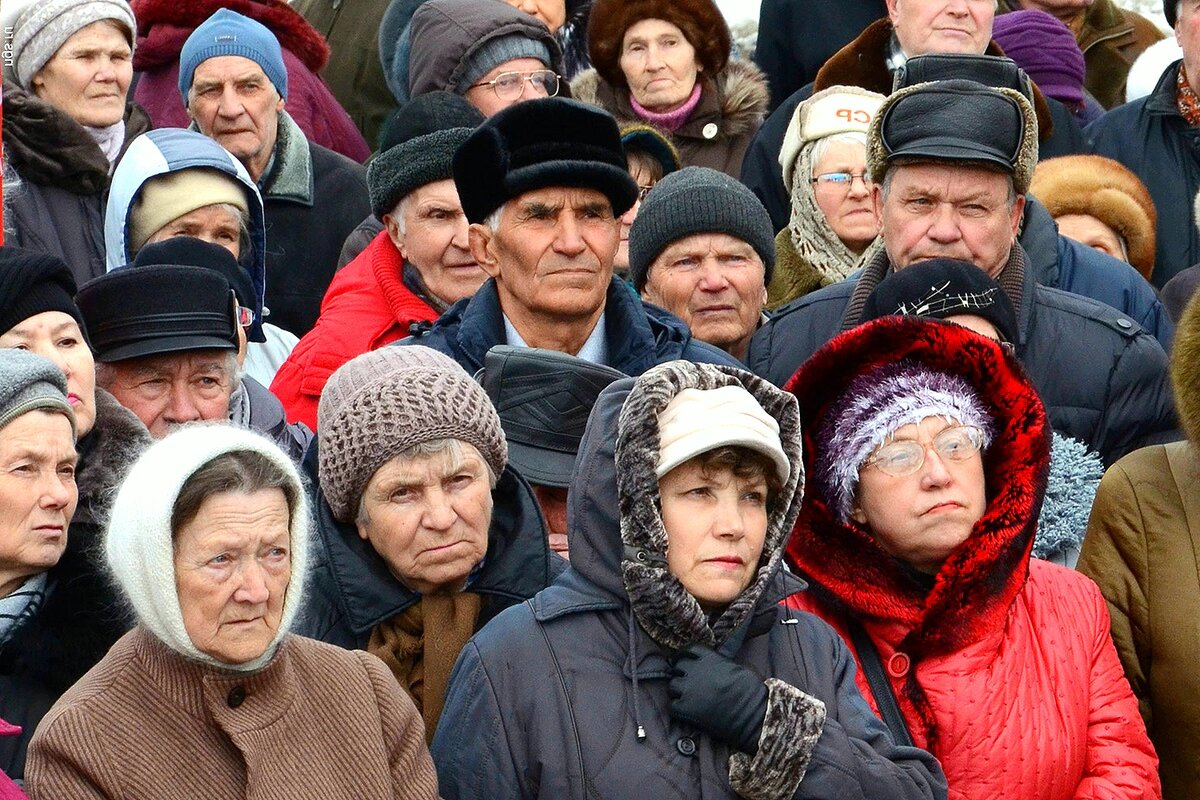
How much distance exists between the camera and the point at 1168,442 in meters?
5.36

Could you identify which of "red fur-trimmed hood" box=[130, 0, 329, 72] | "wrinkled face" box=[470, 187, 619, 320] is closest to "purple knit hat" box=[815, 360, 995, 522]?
"wrinkled face" box=[470, 187, 619, 320]

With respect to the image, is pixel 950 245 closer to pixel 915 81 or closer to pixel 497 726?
pixel 915 81

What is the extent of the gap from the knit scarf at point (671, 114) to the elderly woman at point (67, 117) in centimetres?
185

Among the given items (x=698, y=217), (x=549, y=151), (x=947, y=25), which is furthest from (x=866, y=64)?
(x=549, y=151)

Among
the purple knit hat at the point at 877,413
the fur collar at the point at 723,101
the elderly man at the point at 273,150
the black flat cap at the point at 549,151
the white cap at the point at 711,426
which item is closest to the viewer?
the white cap at the point at 711,426

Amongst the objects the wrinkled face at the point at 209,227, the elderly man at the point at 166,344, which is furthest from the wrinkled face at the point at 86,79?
the elderly man at the point at 166,344

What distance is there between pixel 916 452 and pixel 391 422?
1171mm

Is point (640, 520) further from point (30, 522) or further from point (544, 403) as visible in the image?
point (30, 522)

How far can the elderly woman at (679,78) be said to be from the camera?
26.0 feet

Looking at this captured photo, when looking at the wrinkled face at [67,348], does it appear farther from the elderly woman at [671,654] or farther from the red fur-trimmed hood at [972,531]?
the red fur-trimmed hood at [972,531]

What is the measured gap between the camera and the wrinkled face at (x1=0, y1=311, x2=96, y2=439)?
4.80 m

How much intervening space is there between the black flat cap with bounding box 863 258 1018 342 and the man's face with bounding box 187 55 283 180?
2887mm

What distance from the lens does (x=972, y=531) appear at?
183 inches

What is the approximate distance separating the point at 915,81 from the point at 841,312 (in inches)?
32.2
